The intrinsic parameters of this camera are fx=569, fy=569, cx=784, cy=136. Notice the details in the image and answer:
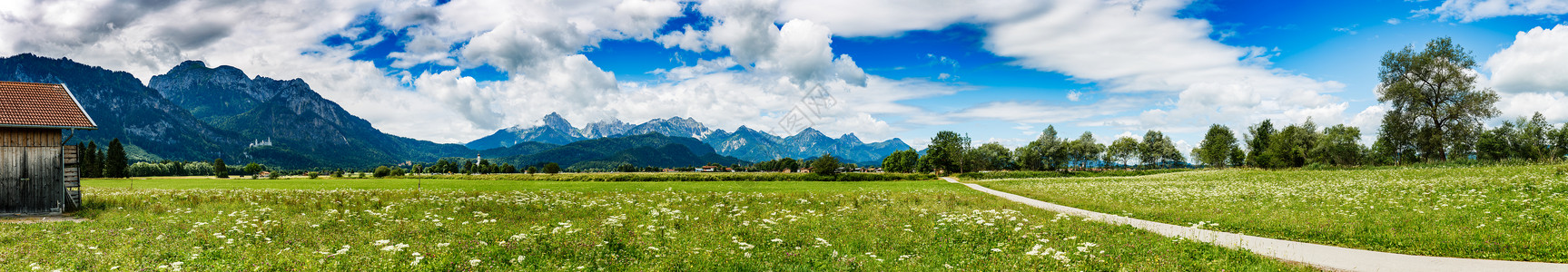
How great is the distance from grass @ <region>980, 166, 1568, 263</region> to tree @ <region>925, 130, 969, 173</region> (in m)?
87.5

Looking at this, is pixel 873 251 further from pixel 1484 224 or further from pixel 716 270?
pixel 1484 224

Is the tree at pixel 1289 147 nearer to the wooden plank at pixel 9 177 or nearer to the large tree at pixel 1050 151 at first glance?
the large tree at pixel 1050 151

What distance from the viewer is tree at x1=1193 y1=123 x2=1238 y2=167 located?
119562mm

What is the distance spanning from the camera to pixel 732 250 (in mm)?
12391

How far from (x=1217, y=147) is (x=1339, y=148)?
84.3 ft

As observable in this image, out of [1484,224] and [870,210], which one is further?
[870,210]

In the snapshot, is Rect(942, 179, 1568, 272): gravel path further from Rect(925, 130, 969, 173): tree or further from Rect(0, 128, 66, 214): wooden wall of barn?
Rect(925, 130, 969, 173): tree

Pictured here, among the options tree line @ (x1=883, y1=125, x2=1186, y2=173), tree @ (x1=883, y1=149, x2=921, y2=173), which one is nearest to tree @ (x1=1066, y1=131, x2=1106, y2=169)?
tree line @ (x1=883, y1=125, x2=1186, y2=173)

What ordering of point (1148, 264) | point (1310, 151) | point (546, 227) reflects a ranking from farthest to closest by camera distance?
point (1310, 151) < point (546, 227) < point (1148, 264)

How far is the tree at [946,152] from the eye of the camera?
118 m

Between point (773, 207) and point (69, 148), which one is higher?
point (69, 148)

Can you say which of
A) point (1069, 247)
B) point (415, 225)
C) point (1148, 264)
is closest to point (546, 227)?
point (415, 225)

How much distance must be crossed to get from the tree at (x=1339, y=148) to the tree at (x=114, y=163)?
204405mm

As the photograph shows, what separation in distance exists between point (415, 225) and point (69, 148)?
23.6 metres
